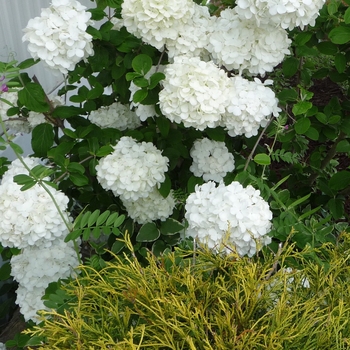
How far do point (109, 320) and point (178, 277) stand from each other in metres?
0.20

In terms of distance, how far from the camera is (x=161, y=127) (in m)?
1.66

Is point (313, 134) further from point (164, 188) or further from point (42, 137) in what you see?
point (42, 137)

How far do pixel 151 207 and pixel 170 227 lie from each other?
105 mm

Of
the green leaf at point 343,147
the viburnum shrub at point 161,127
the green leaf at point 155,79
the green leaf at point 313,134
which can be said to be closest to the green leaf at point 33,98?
the viburnum shrub at point 161,127

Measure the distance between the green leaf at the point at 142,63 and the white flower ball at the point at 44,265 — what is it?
Answer: 2.11 feet

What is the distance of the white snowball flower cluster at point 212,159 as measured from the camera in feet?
5.63

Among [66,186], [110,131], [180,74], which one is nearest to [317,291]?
[180,74]

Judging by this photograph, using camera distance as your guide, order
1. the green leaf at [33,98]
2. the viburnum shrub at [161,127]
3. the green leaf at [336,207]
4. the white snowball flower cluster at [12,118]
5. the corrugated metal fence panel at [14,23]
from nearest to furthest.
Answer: the viburnum shrub at [161,127] < the green leaf at [33,98] < the white snowball flower cluster at [12,118] < the green leaf at [336,207] < the corrugated metal fence panel at [14,23]

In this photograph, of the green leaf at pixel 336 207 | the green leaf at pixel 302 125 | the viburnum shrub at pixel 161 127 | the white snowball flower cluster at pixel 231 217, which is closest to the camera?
the white snowball flower cluster at pixel 231 217

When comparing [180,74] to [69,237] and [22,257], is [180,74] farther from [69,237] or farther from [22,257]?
[22,257]

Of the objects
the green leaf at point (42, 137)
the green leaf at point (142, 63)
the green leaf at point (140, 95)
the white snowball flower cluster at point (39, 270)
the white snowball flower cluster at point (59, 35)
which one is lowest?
the white snowball flower cluster at point (39, 270)

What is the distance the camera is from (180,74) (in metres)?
1.39

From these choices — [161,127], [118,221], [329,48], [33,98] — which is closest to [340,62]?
[329,48]

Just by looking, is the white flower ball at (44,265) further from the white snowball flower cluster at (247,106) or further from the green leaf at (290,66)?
the green leaf at (290,66)
